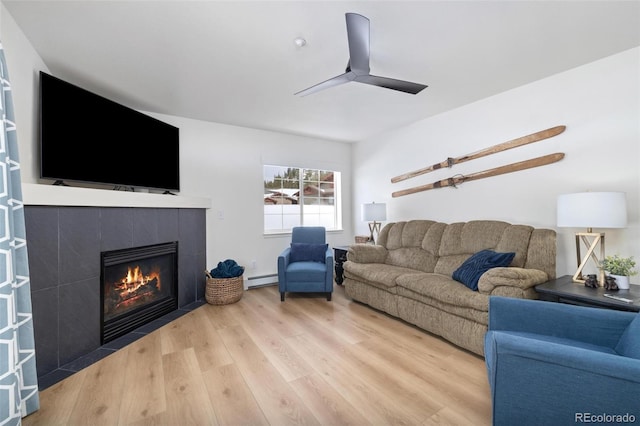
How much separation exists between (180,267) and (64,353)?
132cm

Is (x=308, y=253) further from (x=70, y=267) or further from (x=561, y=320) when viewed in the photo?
(x=561, y=320)

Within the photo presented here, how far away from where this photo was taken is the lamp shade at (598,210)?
184 centimetres

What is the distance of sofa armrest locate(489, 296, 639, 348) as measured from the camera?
137 cm

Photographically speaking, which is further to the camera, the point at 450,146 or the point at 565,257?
the point at 450,146

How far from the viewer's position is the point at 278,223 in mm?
4422

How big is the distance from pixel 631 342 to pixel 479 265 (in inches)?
45.8

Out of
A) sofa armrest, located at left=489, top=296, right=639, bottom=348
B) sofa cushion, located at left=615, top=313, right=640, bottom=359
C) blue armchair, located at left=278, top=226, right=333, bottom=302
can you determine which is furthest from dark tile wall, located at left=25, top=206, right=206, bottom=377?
sofa cushion, located at left=615, top=313, right=640, bottom=359

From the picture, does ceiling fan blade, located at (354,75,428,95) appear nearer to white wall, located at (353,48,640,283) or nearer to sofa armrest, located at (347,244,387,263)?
white wall, located at (353,48,640,283)

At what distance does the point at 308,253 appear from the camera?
381 cm

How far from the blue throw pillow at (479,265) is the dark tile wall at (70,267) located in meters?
3.15

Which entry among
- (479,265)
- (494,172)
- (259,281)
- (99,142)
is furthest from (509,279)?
(99,142)

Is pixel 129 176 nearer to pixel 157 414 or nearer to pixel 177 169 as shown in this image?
pixel 177 169

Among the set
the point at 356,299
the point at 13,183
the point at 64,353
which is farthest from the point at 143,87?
the point at 356,299

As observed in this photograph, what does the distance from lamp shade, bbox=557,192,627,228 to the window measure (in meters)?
3.38
